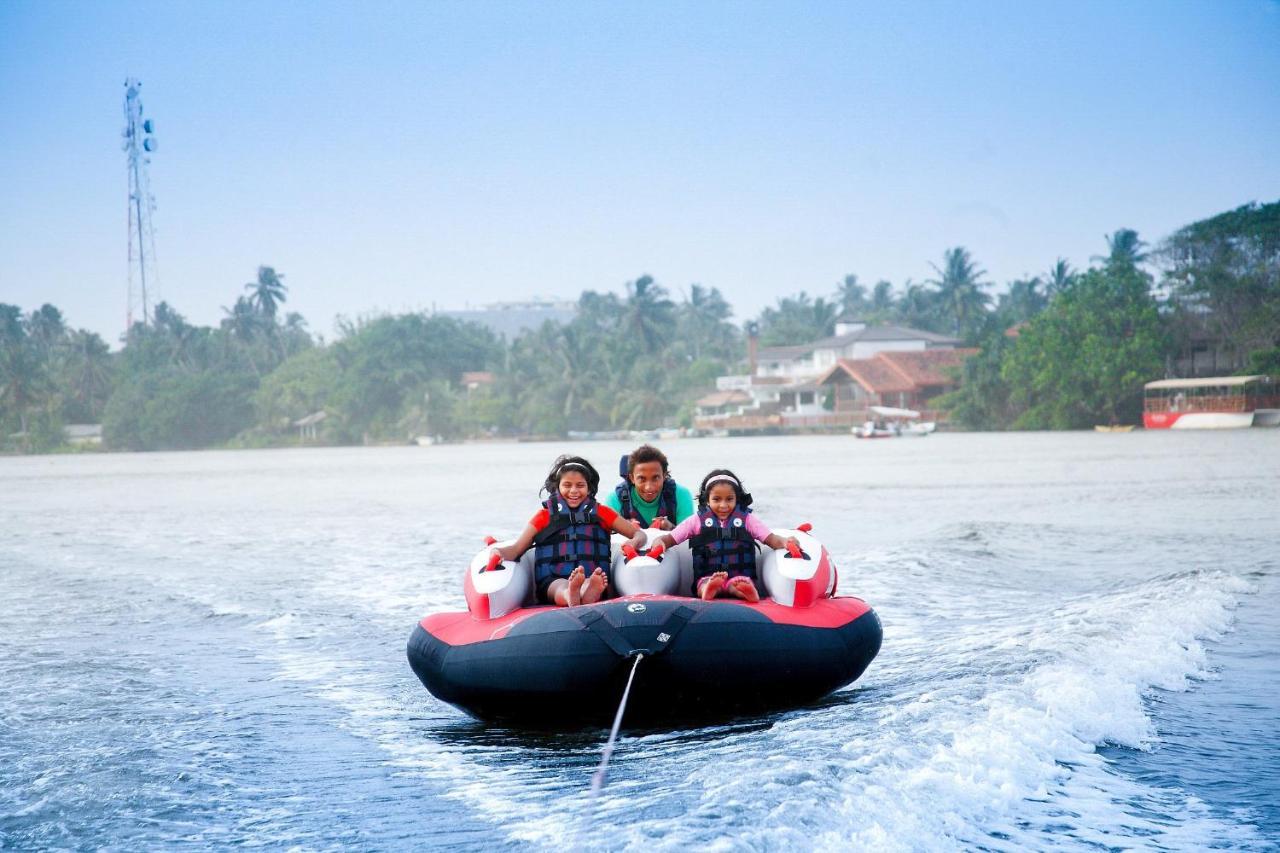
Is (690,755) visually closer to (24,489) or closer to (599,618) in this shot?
(599,618)

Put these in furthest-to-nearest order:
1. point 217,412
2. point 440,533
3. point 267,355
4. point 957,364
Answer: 1. point 267,355
2. point 217,412
3. point 957,364
4. point 440,533

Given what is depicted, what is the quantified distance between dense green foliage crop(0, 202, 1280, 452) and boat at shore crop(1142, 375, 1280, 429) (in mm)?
926

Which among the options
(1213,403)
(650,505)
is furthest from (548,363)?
(650,505)

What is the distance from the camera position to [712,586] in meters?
5.86

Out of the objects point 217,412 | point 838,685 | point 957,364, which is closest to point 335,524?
point 838,685

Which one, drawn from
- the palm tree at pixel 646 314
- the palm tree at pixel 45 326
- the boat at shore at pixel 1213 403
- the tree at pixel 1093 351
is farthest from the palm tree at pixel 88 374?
the boat at shore at pixel 1213 403

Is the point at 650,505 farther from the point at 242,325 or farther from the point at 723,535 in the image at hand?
the point at 242,325

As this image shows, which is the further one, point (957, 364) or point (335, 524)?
point (957, 364)

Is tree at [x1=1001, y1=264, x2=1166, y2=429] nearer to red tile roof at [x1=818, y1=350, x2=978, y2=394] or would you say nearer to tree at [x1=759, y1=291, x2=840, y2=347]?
red tile roof at [x1=818, y1=350, x2=978, y2=394]

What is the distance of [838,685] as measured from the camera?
590 centimetres

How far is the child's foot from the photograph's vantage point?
5.70m

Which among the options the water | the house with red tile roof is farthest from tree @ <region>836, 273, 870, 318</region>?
the water

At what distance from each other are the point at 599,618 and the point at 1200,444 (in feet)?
112

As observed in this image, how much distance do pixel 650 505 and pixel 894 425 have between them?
161 feet
